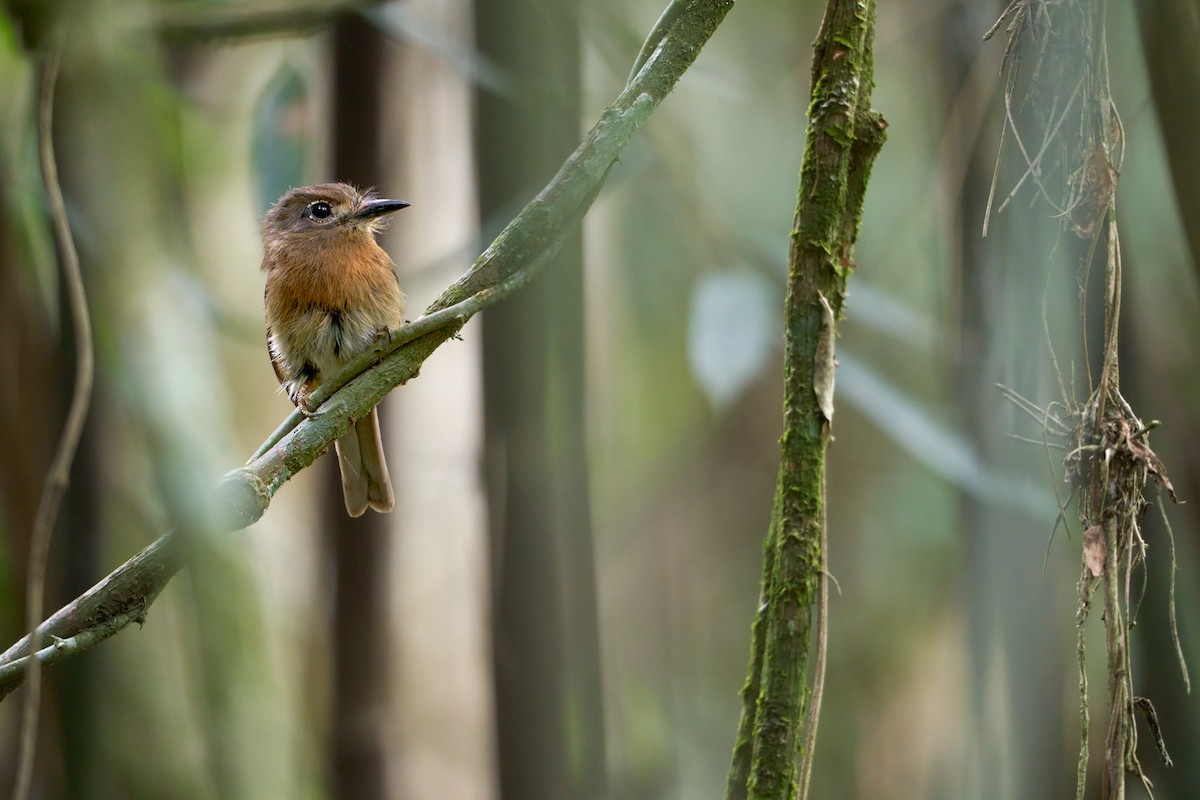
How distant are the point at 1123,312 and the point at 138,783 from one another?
100 inches

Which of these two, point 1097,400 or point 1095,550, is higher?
point 1097,400

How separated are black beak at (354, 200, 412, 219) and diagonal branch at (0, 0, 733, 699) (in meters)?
1.11

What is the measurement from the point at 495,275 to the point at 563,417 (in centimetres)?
123

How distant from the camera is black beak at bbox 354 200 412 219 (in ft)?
8.20

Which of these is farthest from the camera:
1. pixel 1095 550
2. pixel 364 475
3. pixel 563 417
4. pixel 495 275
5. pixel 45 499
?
pixel 563 417

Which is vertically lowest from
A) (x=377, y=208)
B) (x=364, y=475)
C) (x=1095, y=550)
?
(x=1095, y=550)

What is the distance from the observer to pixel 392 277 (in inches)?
102

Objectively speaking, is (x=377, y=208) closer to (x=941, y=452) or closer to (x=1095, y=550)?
(x=941, y=452)

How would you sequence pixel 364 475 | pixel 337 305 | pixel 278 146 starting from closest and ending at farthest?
1. pixel 364 475
2. pixel 337 305
3. pixel 278 146

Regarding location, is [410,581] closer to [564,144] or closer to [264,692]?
[564,144]

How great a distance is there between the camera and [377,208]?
2600mm

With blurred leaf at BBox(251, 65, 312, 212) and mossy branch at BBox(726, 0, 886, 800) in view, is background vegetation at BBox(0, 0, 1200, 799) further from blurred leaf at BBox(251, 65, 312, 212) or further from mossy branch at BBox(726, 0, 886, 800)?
mossy branch at BBox(726, 0, 886, 800)

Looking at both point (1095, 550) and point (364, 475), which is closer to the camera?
point (1095, 550)

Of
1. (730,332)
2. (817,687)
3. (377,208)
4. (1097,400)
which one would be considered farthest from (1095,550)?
(377,208)
